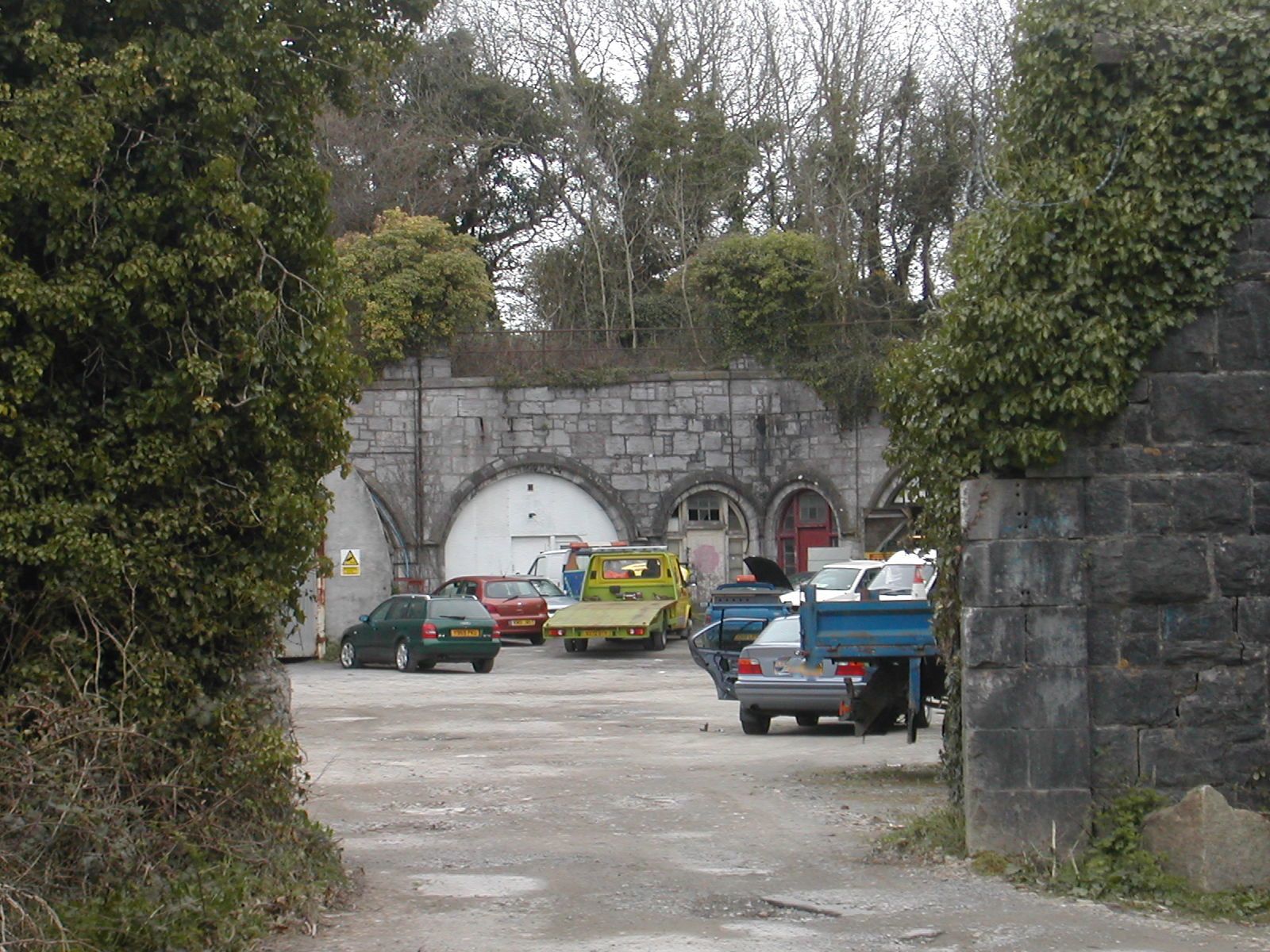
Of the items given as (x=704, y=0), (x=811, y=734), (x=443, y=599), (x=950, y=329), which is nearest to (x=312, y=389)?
(x=950, y=329)

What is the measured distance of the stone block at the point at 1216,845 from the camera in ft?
27.4

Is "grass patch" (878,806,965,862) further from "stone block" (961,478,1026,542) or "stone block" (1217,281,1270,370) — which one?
"stone block" (1217,281,1270,370)

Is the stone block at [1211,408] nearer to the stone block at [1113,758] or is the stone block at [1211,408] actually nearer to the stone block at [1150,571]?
the stone block at [1150,571]

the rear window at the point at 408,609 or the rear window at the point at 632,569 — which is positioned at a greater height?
the rear window at the point at 632,569

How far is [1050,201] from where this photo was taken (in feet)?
29.7

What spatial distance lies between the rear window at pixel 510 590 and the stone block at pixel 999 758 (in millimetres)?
24299

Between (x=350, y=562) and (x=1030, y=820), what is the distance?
892 inches

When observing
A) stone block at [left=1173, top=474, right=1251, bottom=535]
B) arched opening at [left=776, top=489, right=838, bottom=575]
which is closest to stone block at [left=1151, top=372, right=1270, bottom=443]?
stone block at [left=1173, top=474, right=1251, bottom=535]

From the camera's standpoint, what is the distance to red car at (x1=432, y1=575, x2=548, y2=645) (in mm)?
32875

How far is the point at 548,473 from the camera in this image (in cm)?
3631

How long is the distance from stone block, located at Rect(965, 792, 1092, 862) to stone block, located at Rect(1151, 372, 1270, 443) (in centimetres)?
202

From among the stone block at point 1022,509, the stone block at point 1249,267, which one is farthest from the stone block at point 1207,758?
the stone block at point 1249,267

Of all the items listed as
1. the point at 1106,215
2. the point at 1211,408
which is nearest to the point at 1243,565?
the point at 1211,408

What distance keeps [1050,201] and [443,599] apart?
60.7ft
